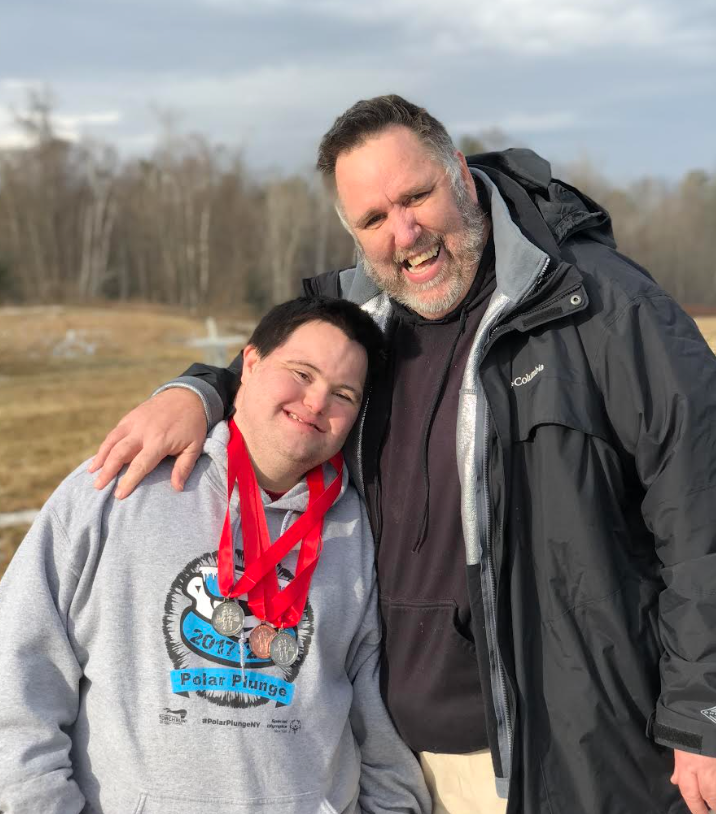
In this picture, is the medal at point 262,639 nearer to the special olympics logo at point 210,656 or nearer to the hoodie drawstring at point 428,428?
the special olympics logo at point 210,656

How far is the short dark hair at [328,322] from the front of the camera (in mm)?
2730

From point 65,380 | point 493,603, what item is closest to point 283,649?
point 493,603

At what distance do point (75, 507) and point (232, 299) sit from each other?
4568 cm

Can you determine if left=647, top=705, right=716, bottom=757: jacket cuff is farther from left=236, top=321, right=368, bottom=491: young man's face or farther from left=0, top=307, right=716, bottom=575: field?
left=0, top=307, right=716, bottom=575: field

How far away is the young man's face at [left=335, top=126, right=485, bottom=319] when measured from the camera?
2.63m

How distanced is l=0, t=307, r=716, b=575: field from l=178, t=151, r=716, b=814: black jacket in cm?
149

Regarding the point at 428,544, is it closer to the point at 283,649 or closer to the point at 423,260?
the point at 283,649

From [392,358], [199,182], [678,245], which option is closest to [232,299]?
[199,182]

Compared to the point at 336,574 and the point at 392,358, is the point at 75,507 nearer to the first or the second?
the point at 336,574

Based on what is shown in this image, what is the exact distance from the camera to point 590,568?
2.20m

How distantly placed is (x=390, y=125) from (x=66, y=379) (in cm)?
2177

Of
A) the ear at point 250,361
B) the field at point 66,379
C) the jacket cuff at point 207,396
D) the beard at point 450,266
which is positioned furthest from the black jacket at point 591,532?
the field at point 66,379

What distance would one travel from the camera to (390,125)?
2.66 m

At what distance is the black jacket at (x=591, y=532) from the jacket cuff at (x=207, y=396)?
875 millimetres
